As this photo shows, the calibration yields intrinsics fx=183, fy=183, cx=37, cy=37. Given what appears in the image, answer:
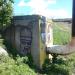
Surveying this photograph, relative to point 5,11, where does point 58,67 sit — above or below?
below

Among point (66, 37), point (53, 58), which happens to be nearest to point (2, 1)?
point (53, 58)

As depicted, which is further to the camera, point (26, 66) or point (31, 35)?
point (31, 35)

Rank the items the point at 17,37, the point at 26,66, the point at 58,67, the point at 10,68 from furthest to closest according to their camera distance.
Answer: the point at 17,37 < the point at 58,67 < the point at 26,66 < the point at 10,68

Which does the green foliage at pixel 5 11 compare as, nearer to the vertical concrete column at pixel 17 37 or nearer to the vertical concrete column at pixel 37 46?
the vertical concrete column at pixel 17 37

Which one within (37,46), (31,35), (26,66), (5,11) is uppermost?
(5,11)

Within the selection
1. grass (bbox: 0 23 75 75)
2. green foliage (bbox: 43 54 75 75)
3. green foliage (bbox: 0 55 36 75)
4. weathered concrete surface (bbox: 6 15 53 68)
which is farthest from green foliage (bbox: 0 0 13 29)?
green foliage (bbox: 43 54 75 75)

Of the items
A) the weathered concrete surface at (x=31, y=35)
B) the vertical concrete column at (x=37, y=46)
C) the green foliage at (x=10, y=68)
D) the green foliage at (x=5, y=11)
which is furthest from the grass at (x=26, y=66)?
the green foliage at (x=5, y=11)

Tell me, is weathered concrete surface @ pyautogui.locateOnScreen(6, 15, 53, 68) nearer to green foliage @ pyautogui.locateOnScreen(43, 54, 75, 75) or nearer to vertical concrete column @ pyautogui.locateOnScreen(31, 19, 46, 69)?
vertical concrete column @ pyautogui.locateOnScreen(31, 19, 46, 69)

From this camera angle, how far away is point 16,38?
11805 millimetres

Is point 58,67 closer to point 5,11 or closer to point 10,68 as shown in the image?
point 10,68

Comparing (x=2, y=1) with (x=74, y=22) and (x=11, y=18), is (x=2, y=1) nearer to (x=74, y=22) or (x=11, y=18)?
(x=11, y=18)

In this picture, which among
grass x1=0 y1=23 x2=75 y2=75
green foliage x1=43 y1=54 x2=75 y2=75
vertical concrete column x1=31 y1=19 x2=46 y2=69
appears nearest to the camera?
grass x1=0 y1=23 x2=75 y2=75

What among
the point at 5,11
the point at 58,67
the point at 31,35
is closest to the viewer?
the point at 5,11

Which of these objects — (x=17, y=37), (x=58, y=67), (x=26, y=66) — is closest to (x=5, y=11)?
(x=17, y=37)
